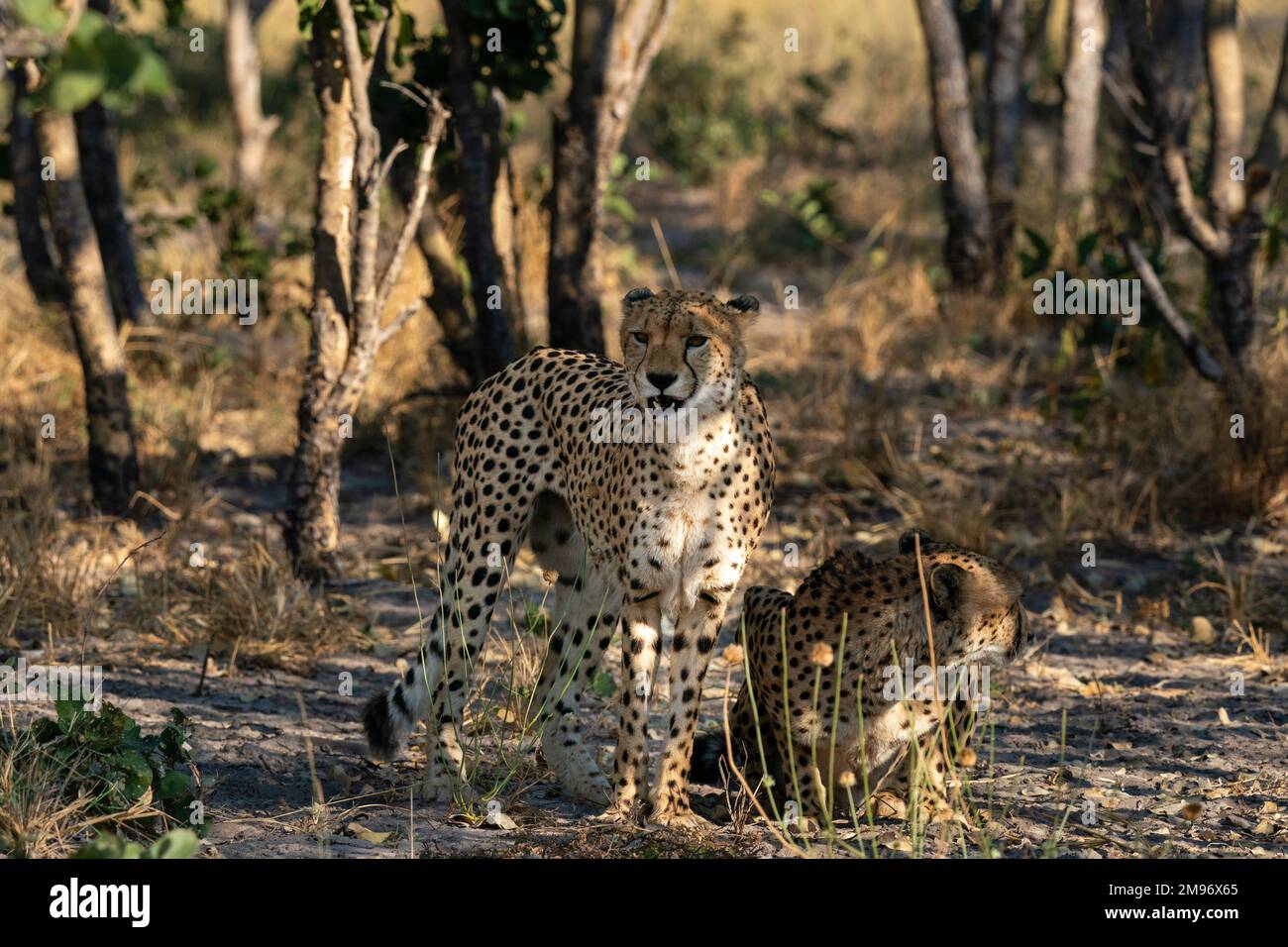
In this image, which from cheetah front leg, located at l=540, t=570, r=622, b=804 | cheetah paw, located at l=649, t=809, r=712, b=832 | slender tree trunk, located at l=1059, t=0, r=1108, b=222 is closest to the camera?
cheetah paw, located at l=649, t=809, r=712, b=832

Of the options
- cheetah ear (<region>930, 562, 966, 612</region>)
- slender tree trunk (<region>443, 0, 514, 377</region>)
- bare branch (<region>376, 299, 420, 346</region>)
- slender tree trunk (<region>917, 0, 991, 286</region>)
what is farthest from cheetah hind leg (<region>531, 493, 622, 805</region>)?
slender tree trunk (<region>917, 0, 991, 286</region>)

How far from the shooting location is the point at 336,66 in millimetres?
5586

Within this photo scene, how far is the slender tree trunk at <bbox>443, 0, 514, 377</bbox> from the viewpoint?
6.30 m

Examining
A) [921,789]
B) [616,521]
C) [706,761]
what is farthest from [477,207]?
[921,789]

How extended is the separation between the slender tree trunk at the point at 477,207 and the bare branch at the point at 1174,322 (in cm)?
249

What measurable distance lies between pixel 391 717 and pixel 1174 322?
3.72 m

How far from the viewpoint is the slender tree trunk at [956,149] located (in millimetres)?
8594

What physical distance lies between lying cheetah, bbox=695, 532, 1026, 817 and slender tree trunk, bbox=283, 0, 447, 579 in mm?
2081

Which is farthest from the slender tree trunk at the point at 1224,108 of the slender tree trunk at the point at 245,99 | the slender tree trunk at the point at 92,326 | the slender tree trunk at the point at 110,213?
the slender tree trunk at the point at 245,99

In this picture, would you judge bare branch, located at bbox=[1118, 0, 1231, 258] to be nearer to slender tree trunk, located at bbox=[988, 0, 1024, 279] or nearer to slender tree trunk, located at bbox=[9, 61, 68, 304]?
slender tree trunk, located at bbox=[988, 0, 1024, 279]

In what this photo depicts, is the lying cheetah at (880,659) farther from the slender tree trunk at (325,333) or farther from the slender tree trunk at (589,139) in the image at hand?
the slender tree trunk at (589,139)

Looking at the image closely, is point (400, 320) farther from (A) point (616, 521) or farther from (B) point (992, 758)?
(B) point (992, 758)

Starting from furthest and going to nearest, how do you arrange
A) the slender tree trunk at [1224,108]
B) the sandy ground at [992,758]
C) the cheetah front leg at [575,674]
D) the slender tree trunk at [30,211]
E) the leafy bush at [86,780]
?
the slender tree trunk at [30,211], the slender tree trunk at [1224,108], the cheetah front leg at [575,674], the sandy ground at [992,758], the leafy bush at [86,780]

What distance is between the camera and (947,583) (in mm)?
3920
